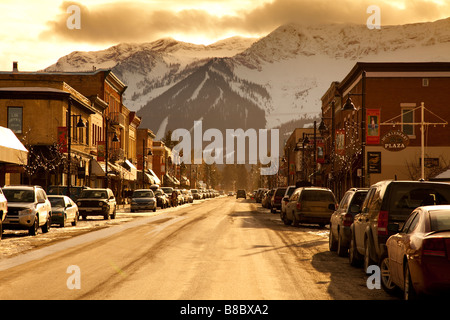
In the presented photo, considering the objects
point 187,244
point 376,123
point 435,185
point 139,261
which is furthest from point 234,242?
point 376,123

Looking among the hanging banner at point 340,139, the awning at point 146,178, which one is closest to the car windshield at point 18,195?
the hanging banner at point 340,139

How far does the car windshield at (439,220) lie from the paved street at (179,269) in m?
1.79

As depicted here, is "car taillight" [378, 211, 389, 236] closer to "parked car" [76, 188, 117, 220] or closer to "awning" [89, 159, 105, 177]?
"parked car" [76, 188, 117, 220]

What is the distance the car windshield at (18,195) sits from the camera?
27.4m

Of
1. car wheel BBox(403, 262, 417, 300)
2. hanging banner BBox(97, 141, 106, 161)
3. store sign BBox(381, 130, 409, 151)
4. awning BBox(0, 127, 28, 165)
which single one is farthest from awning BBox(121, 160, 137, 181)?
car wheel BBox(403, 262, 417, 300)

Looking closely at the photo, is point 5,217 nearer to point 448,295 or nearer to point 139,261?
point 139,261

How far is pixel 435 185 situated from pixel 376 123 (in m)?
25.1

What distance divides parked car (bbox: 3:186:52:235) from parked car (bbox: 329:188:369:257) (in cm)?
1121

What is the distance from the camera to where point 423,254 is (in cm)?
984

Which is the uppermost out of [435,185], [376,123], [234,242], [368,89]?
[368,89]

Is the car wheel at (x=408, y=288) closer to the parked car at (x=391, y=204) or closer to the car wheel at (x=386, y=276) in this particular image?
the car wheel at (x=386, y=276)

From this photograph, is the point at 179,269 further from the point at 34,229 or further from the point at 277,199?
the point at 277,199

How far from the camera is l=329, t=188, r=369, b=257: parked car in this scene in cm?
1864
